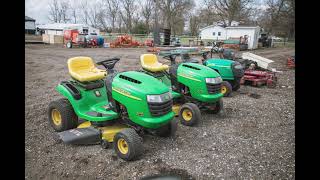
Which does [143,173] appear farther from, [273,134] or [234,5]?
[234,5]

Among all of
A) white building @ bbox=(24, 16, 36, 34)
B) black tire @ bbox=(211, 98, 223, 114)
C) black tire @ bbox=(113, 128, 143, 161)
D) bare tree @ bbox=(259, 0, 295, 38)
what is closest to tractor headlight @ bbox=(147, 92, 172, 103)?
black tire @ bbox=(113, 128, 143, 161)

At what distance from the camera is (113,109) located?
398 centimetres

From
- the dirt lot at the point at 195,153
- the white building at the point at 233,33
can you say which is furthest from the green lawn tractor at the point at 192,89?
the white building at the point at 233,33

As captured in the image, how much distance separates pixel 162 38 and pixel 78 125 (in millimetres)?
24211

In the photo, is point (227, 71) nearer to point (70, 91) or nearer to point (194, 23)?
point (70, 91)

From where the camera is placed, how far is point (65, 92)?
171 inches

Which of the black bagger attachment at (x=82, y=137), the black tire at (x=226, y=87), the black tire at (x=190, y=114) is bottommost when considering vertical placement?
the black bagger attachment at (x=82, y=137)

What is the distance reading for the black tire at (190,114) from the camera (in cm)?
469

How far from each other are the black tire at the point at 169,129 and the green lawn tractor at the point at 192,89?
0.64 metres

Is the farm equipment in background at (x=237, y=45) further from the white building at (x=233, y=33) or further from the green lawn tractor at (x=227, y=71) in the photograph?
the green lawn tractor at (x=227, y=71)

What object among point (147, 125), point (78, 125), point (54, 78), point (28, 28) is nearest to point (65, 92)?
point (78, 125)
